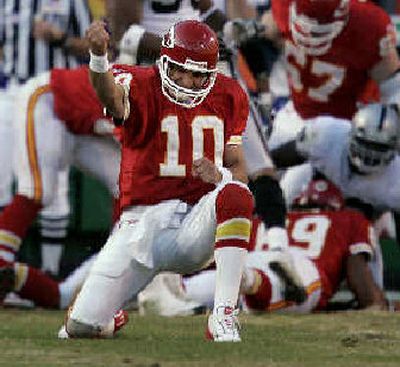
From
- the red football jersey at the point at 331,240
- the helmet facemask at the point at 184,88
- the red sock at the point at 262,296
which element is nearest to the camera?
the helmet facemask at the point at 184,88

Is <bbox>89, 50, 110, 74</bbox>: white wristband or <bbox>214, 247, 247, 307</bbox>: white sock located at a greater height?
<bbox>89, 50, 110, 74</bbox>: white wristband

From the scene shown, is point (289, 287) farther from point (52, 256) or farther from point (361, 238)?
point (52, 256)

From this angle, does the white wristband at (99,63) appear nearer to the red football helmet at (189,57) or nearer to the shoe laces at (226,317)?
the red football helmet at (189,57)

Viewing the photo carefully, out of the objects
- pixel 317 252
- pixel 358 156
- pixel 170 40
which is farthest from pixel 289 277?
pixel 170 40

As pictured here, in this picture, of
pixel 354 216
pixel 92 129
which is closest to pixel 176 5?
pixel 92 129

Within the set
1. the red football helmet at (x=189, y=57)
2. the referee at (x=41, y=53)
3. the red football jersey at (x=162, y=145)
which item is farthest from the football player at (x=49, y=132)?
the red football helmet at (x=189, y=57)

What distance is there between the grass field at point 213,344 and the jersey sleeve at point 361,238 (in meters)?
0.57

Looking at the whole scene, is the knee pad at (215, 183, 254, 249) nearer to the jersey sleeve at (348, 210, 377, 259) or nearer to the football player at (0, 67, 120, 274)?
the jersey sleeve at (348, 210, 377, 259)

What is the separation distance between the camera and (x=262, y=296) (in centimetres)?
839

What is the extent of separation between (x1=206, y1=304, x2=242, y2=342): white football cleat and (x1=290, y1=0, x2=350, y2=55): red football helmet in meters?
3.39

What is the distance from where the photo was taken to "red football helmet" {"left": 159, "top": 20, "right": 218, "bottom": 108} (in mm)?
6477

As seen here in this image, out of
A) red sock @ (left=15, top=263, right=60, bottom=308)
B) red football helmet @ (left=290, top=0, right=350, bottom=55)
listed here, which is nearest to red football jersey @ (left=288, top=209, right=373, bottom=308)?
red football helmet @ (left=290, top=0, right=350, bottom=55)

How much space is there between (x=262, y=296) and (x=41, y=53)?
→ 241 cm

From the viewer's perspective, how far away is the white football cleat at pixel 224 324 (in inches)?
247
